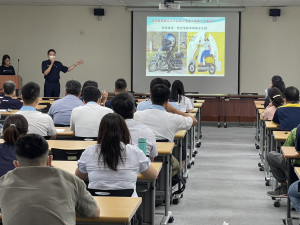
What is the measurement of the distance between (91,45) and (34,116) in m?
9.46

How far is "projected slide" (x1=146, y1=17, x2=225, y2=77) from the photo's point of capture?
49.0ft

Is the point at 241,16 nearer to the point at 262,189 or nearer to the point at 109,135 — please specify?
the point at 262,189

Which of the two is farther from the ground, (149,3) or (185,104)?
(149,3)

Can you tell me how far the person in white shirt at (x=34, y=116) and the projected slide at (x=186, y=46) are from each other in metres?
8.95

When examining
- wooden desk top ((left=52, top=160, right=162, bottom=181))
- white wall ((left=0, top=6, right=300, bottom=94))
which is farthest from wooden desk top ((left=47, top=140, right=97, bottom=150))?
white wall ((left=0, top=6, right=300, bottom=94))

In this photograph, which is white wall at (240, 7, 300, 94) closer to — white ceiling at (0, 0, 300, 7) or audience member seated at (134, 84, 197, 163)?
white ceiling at (0, 0, 300, 7)

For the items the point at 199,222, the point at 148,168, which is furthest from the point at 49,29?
the point at 148,168

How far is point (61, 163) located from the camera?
483cm

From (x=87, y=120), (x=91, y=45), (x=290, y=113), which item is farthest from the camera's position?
(x=91, y=45)

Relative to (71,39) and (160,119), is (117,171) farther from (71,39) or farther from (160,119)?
(71,39)

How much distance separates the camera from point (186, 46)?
15070 mm

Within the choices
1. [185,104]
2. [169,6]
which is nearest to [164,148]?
[185,104]

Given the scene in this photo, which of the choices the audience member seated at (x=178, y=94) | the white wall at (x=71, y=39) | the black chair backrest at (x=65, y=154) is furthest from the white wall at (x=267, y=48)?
the black chair backrest at (x=65, y=154)

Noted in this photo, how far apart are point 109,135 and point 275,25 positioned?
39.0 ft
